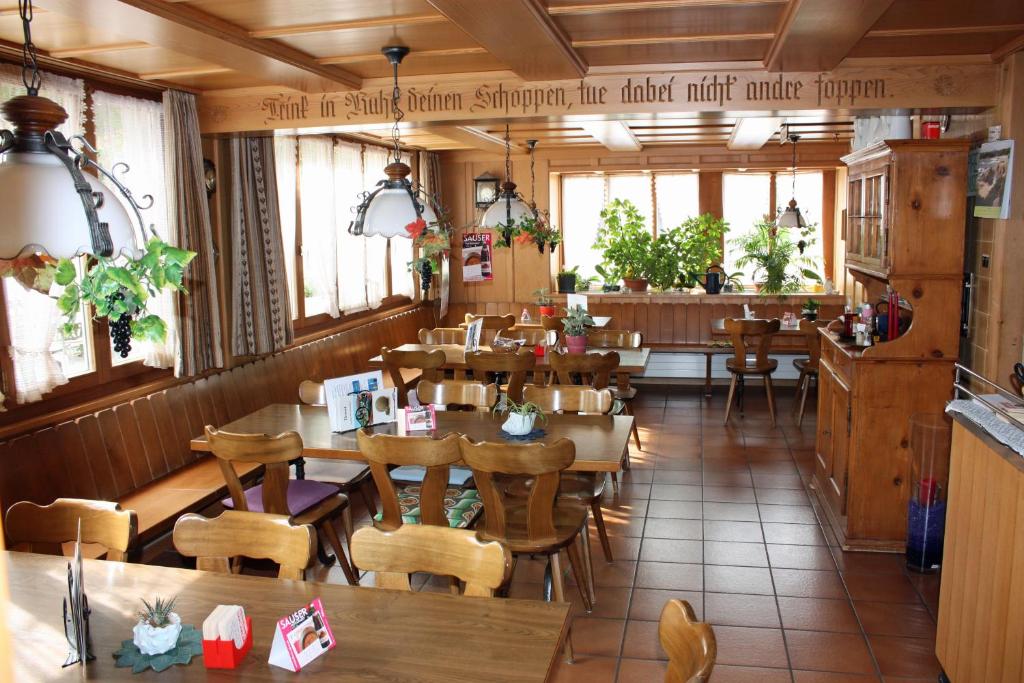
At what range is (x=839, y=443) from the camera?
507 cm

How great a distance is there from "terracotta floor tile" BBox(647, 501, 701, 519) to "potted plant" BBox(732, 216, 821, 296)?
4.30 m

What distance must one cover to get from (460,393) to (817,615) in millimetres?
2288

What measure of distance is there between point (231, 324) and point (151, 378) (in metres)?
0.86

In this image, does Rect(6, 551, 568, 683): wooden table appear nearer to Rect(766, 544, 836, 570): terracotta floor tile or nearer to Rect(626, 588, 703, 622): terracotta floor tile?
Rect(626, 588, 703, 622): terracotta floor tile

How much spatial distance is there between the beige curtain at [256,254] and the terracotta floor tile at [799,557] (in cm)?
364

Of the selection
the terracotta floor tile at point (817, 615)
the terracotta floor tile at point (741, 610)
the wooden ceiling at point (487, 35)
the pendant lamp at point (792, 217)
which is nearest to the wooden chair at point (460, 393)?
the terracotta floor tile at point (741, 610)

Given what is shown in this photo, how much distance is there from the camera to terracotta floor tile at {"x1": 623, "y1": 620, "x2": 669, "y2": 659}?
375 cm

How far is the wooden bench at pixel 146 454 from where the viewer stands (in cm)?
406

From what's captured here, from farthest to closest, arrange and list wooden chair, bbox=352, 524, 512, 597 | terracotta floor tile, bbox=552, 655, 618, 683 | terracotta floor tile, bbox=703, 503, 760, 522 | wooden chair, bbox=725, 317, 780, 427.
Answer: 1. wooden chair, bbox=725, 317, 780, 427
2. terracotta floor tile, bbox=703, 503, 760, 522
3. terracotta floor tile, bbox=552, 655, 618, 683
4. wooden chair, bbox=352, 524, 512, 597

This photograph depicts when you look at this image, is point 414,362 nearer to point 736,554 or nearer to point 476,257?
point 736,554

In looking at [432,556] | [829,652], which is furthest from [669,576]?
[432,556]

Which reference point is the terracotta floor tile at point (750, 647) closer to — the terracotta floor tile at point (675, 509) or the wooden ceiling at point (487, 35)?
the terracotta floor tile at point (675, 509)

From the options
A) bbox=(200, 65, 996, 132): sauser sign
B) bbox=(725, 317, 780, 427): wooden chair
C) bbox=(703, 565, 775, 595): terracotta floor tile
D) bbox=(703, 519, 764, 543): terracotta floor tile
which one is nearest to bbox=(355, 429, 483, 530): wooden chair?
bbox=(703, 565, 775, 595): terracotta floor tile

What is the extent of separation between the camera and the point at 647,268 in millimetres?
9719
